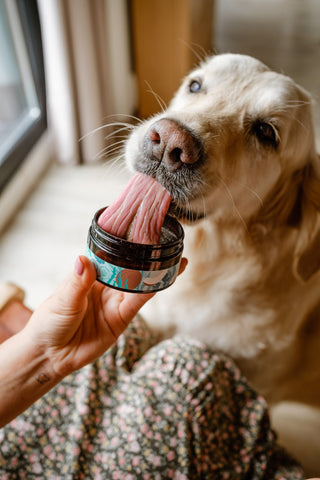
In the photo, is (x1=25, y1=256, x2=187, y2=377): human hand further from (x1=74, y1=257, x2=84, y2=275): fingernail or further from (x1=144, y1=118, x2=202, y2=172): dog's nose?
(x1=144, y1=118, x2=202, y2=172): dog's nose

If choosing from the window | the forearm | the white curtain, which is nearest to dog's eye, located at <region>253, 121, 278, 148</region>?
the forearm

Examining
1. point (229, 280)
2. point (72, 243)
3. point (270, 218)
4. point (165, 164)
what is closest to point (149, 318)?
point (229, 280)

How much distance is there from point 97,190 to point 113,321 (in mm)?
1754

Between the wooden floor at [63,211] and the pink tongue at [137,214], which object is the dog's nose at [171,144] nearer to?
the pink tongue at [137,214]

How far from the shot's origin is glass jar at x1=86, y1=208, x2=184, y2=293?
34.1 inches

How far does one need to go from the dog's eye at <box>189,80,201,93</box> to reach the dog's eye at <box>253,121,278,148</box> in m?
0.24

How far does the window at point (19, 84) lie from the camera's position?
248 centimetres

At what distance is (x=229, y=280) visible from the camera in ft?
4.76

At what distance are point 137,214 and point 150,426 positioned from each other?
1.81ft

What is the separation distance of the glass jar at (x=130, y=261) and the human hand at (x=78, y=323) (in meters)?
0.08

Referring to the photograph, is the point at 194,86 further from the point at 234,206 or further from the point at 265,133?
the point at 234,206

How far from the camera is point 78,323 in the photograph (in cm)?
98

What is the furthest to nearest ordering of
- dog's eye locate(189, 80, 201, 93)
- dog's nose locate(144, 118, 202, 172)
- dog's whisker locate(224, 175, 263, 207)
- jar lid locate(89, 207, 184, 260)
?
dog's eye locate(189, 80, 201, 93) < dog's whisker locate(224, 175, 263, 207) < dog's nose locate(144, 118, 202, 172) < jar lid locate(89, 207, 184, 260)

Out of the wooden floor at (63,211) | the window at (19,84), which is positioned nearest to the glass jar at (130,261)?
the wooden floor at (63,211)
